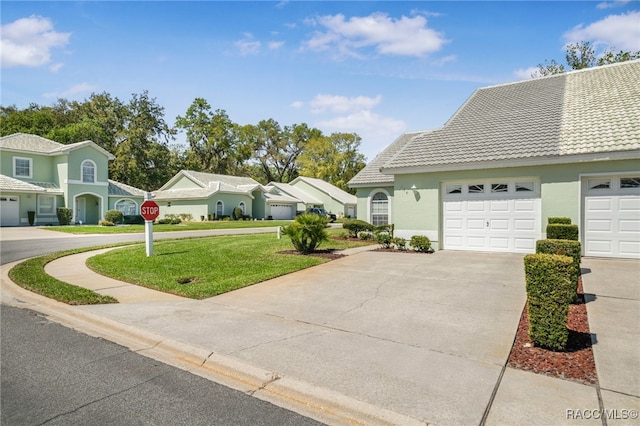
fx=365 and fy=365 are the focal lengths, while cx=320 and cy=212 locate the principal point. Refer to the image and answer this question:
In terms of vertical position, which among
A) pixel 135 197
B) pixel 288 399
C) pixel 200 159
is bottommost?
pixel 288 399

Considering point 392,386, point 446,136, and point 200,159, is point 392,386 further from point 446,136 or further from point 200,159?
point 200,159

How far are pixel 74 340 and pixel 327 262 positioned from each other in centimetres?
708

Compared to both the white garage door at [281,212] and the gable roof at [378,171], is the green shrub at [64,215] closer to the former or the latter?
the white garage door at [281,212]

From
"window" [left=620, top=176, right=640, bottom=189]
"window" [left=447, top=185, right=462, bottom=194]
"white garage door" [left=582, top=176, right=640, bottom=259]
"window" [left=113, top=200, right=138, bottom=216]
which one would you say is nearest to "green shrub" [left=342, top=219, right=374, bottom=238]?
"window" [left=447, top=185, right=462, bottom=194]

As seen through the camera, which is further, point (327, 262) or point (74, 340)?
point (327, 262)

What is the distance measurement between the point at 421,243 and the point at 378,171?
7.48 metres

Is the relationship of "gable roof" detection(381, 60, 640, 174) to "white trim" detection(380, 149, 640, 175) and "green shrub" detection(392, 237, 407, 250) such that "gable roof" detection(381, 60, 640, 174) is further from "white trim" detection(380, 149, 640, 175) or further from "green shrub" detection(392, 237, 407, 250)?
"green shrub" detection(392, 237, 407, 250)

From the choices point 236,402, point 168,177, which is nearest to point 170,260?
point 236,402

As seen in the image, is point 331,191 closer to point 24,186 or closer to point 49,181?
point 49,181

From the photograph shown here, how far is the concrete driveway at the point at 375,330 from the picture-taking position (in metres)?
3.69

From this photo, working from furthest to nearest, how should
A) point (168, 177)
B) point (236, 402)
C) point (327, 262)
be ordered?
point (168, 177)
point (327, 262)
point (236, 402)

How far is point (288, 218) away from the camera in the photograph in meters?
47.9

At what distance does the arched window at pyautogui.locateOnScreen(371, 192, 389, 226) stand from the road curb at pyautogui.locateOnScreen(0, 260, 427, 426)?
15.1 meters

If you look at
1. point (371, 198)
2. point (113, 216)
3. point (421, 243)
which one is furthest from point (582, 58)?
point (113, 216)
